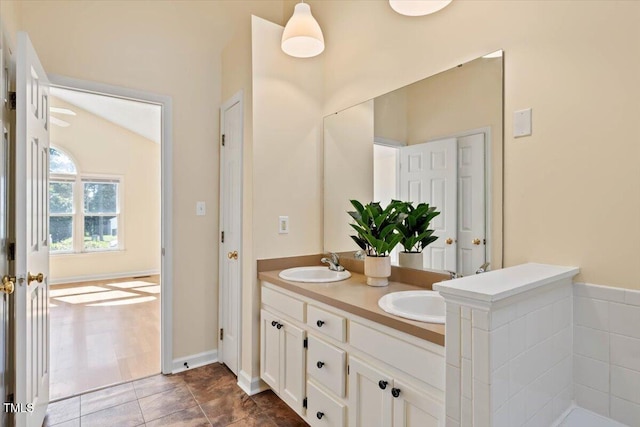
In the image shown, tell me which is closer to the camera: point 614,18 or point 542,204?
point 614,18

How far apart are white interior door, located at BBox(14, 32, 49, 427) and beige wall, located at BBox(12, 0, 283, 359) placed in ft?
1.85

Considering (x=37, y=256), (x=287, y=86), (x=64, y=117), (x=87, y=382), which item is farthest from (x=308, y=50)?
(x=64, y=117)

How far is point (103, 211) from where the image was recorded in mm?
6184

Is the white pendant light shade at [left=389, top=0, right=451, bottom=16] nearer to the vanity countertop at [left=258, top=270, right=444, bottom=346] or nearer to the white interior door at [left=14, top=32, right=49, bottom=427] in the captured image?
the vanity countertop at [left=258, top=270, right=444, bottom=346]

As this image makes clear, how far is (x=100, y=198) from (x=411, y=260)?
6.26 meters

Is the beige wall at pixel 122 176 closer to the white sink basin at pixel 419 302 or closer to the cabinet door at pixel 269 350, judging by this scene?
the cabinet door at pixel 269 350

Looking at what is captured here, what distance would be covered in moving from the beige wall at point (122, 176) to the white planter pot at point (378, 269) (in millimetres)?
5966

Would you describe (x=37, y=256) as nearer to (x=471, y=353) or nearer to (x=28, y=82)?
(x=28, y=82)

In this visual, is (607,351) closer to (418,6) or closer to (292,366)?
(292,366)

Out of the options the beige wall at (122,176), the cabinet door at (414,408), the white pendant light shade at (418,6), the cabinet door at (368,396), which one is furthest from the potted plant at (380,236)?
the beige wall at (122,176)

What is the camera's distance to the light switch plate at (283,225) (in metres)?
2.36

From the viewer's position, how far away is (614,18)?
1196 mm

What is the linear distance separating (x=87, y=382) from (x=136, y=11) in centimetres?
272

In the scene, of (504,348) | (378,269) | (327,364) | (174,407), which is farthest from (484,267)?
(174,407)
